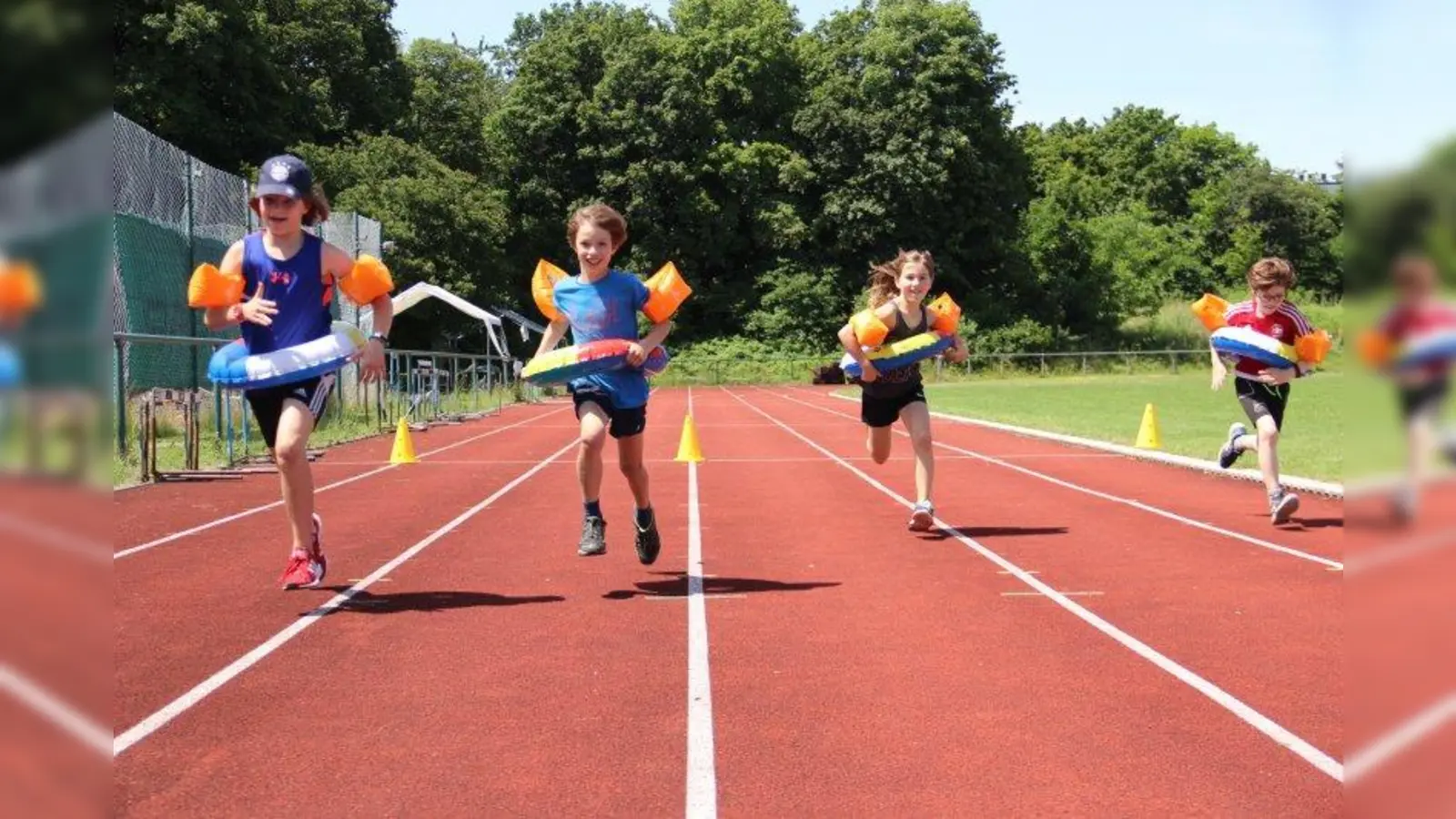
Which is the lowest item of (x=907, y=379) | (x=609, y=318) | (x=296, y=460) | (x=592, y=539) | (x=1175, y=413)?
(x=1175, y=413)

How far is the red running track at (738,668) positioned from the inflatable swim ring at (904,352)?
1279 millimetres

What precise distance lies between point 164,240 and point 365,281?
11.3 metres

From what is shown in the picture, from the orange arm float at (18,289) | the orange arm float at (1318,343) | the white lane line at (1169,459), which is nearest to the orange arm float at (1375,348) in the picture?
the orange arm float at (1318,343)

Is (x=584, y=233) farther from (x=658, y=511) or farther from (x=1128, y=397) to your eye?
(x=1128, y=397)

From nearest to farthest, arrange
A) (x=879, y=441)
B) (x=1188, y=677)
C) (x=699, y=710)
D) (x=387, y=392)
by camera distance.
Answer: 1. (x=699, y=710)
2. (x=1188, y=677)
3. (x=879, y=441)
4. (x=387, y=392)

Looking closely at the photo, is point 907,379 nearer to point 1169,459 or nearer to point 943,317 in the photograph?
point 943,317

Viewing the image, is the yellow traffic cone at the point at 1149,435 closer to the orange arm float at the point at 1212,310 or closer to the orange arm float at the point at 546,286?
the orange arm float at the point at 1212,310

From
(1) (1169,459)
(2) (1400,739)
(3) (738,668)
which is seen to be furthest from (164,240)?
(2) (1400,739)

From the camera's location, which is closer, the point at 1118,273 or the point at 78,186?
the point at 78,186

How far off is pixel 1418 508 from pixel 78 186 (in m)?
0.80

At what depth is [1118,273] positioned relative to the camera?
65.7 metres

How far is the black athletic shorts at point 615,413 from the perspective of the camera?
24.5 ft

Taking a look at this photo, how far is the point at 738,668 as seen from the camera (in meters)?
5.67

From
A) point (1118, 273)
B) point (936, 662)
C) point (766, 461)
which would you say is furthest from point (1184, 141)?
point (936, 662)
